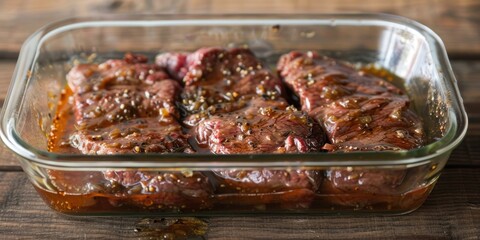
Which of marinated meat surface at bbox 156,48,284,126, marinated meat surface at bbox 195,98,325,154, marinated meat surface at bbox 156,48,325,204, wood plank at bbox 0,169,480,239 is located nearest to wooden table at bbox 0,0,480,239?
wood plank at bbox 0,169,480,239

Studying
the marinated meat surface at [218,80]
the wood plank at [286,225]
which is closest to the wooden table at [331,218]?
the wood plank at [286,225]

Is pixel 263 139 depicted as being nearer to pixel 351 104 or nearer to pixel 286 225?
pixel 286 225

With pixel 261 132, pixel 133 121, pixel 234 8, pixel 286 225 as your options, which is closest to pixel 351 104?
pixel 261 132

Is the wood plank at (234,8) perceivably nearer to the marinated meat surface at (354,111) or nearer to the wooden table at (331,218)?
the wooden table at (331,218)

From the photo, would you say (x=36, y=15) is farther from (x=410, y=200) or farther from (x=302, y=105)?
(x=410, y=200)

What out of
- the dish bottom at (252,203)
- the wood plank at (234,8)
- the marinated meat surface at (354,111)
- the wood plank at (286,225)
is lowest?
the wood plank at (286,225)

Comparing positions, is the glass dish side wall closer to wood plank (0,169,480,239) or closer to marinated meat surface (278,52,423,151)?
wood plank (0,169,480,239)

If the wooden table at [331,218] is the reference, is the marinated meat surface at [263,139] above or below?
above

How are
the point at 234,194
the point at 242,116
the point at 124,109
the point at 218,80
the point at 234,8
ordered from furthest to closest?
the point at 234,8, the point at 218,80, the point at 124,109, the point at 242,116, the point at 234,194

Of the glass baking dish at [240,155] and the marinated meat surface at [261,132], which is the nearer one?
the glass baking dish at [240,155]
